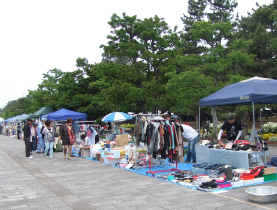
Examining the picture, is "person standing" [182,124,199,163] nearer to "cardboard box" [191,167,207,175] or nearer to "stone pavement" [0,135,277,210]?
"cardboard box" [191,167,207,175]

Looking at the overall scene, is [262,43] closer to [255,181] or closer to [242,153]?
[242,153]

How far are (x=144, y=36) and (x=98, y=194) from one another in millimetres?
16359

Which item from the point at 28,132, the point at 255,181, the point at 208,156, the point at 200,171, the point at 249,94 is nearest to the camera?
the point at 255,181

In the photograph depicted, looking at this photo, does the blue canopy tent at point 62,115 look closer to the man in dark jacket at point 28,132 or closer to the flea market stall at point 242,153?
the man in dark jacket at point 28,132

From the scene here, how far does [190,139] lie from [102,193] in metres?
4.64

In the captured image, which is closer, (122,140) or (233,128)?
(233,128)

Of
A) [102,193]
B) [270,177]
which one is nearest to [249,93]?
[270,177]

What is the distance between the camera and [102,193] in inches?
254

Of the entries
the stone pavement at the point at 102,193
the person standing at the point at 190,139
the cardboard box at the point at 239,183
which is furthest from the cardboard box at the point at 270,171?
the person standing at the point at 190,139

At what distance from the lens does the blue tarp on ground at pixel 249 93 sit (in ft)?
27.9

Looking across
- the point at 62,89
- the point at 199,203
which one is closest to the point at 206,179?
the point at 199,203

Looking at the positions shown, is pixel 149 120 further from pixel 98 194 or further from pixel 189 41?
pixel 189 41

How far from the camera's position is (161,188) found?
266 inches

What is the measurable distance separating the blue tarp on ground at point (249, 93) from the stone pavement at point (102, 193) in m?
2.81
